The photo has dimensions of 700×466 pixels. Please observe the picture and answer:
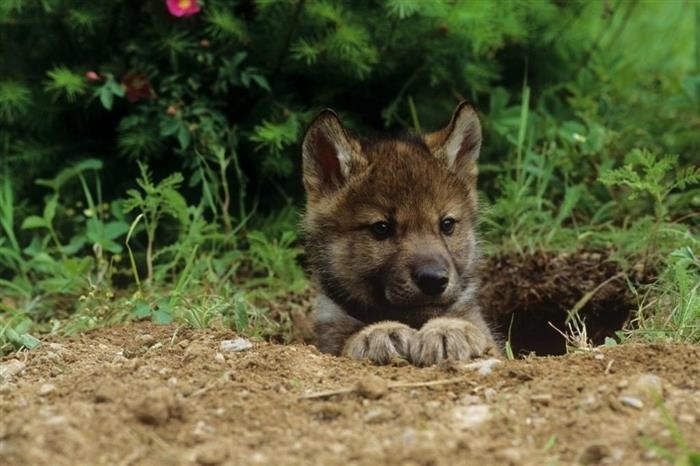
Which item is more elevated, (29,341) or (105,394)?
(105,394)

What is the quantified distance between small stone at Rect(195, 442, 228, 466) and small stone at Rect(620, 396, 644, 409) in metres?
1.33

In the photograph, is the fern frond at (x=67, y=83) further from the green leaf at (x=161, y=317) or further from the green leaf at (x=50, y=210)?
the green leaf at (x=161, y=317)

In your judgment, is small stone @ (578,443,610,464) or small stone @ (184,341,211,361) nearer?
small stone @ (578,443,610,464)

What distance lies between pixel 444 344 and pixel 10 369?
1.82 m

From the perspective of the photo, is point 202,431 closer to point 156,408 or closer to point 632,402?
point 156,408

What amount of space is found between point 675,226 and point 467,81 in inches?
63.9

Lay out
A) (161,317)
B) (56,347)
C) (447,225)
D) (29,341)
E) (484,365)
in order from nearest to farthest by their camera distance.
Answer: (484,365), (56,347), (29,341), (161,317), (447,225)

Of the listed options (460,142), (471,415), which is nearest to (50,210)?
(460,142)

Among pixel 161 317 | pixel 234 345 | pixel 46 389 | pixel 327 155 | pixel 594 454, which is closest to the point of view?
pixel 594 454

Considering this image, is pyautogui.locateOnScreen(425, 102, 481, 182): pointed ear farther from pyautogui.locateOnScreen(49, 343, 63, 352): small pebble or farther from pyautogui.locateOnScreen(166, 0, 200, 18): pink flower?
pyautogui.locateOnScreen(49, 343, 63, 352): small pebble

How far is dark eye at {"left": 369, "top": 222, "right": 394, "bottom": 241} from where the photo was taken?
4.94m

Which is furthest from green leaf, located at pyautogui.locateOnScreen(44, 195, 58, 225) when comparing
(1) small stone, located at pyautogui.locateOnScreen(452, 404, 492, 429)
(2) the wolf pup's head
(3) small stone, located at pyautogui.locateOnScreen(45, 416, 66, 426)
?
(1) small stone, located at pyautogui.locateOnScreen(452, 404, 492, 429)

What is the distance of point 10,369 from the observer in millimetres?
4230

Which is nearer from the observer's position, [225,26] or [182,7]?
[182,7]
